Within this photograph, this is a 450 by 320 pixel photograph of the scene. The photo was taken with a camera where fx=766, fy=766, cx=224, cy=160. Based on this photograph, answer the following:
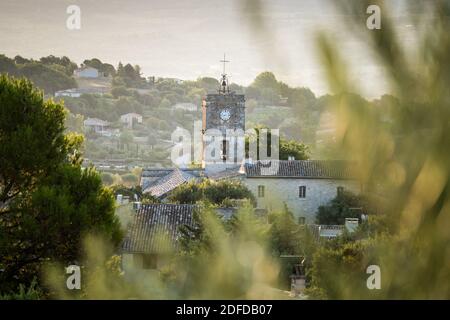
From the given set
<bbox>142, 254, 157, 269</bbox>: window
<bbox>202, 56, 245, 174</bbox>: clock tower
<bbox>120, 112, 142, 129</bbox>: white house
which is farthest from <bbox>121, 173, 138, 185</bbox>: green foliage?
<bbox>142, 254, 157, 269</bbox>: window

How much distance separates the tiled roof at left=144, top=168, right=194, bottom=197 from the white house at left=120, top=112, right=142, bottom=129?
38.2 ft

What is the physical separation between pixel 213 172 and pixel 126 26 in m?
29.8

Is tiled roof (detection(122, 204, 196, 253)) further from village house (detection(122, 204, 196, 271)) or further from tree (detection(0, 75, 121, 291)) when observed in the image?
tree (detection(0, 75, 121, 291))

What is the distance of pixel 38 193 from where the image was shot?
12891mm

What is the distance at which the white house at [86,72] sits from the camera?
5514 centimetres

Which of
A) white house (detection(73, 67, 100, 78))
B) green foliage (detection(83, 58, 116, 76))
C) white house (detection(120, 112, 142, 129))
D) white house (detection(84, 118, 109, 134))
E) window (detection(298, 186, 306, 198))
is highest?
green foliage (detection(83, 58, 116, 76))

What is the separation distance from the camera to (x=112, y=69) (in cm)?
6022

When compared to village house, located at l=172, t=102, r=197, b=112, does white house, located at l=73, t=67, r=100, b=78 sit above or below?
above

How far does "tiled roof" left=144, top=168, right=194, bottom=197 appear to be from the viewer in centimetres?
4116

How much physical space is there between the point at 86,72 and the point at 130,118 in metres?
5.83

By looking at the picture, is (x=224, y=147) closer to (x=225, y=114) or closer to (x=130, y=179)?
(x=225, y=114)

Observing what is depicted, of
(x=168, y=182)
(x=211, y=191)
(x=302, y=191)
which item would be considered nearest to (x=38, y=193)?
(x=211, y=191)
